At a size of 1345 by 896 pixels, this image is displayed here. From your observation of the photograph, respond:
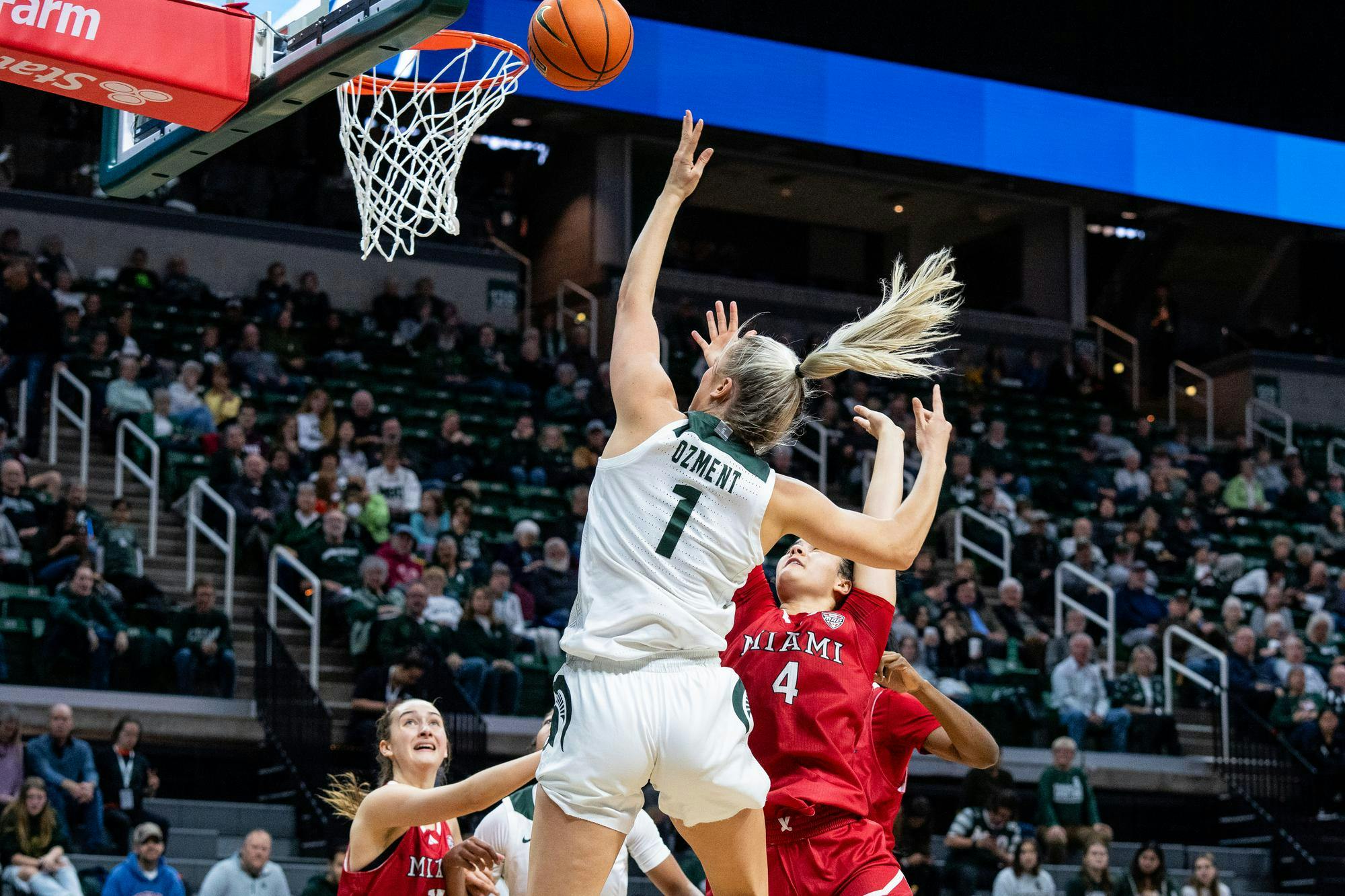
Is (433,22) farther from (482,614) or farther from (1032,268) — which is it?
(1032,268)

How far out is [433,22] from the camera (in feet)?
17.1

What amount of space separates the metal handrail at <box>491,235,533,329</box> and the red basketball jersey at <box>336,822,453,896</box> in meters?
17.4

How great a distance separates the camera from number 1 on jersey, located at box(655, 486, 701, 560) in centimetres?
411

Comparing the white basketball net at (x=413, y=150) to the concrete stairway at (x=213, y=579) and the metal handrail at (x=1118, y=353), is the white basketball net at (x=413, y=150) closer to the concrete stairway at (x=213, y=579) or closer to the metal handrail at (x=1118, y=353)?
the concrete stairway at (x=213, y=579)

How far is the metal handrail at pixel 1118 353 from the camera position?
1002 inches

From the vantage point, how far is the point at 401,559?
13.8 meters

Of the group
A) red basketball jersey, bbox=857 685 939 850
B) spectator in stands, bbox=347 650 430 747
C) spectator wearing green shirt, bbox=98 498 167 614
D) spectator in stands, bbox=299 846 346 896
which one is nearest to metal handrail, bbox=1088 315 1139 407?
spectator in stands, bbox=347 650 430 747

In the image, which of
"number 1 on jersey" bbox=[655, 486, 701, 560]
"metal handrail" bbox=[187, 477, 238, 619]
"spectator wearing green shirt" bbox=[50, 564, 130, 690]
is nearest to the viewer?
"number 1 on jersey" bbox=[655, 486, 701, 560]

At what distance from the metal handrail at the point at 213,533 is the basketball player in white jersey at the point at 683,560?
9.49m

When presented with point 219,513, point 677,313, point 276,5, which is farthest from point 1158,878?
point 677,313

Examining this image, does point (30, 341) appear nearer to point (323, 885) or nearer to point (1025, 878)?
point (323, 885)

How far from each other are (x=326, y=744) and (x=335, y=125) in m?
12.4

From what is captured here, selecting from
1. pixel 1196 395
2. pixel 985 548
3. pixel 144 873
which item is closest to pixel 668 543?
pixel 144 873

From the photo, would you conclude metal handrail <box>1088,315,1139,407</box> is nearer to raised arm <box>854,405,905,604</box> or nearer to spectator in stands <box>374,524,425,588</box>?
Result: spectator in stands <box>374,524,425,588</box>
